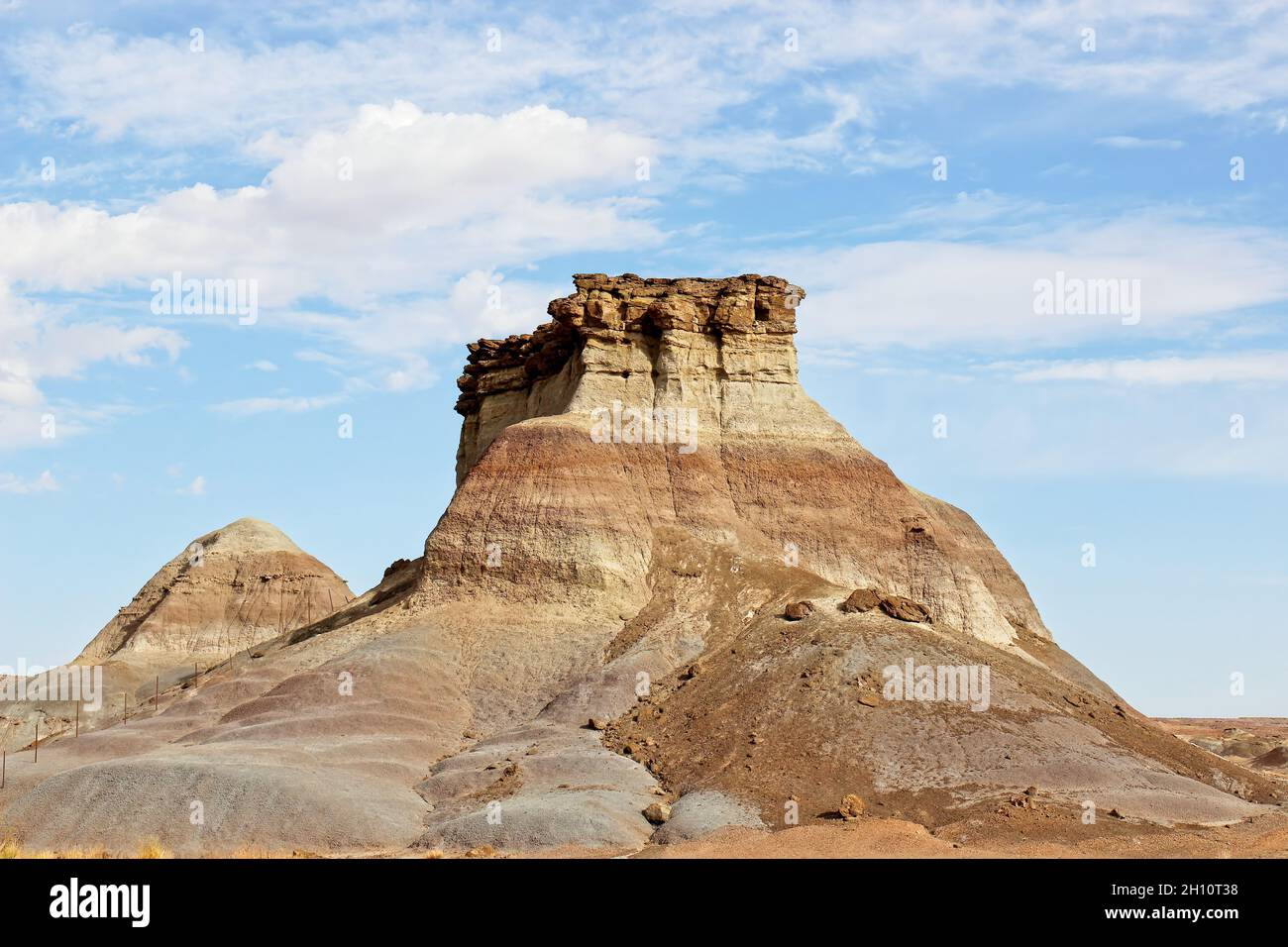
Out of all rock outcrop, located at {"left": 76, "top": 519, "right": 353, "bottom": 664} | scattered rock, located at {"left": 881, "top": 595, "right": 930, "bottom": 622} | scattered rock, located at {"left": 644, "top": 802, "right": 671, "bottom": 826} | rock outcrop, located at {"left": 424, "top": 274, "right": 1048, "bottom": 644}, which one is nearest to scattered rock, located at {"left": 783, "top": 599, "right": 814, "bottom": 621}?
scattered rock, located at {"left": 881, "top": 595, "right": 930, "bottom": 622}

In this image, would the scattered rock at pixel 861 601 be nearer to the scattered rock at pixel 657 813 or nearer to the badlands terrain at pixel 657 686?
the badlands terrain at pixel 657 686

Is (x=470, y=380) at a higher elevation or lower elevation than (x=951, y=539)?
higher

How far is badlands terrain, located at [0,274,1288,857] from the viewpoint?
107 feet

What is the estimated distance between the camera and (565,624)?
47.9 metres

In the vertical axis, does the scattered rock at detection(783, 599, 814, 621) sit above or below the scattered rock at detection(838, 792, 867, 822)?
above

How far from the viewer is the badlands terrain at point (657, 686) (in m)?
32.8

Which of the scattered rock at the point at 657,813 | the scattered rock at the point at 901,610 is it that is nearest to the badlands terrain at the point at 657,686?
the scattered rock at the point at 901,610

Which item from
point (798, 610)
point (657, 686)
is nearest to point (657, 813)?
point (657, 686)

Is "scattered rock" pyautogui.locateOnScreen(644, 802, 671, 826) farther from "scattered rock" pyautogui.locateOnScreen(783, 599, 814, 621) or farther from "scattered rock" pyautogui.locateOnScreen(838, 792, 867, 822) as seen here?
"scattered rock" pyautogui.locateOnScreen(783, 599, 814, 621)

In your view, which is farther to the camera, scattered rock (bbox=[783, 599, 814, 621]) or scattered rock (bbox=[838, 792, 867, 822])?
scattered rock (bbox=[783, 599, 814, 621])

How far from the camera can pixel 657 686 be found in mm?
43250
